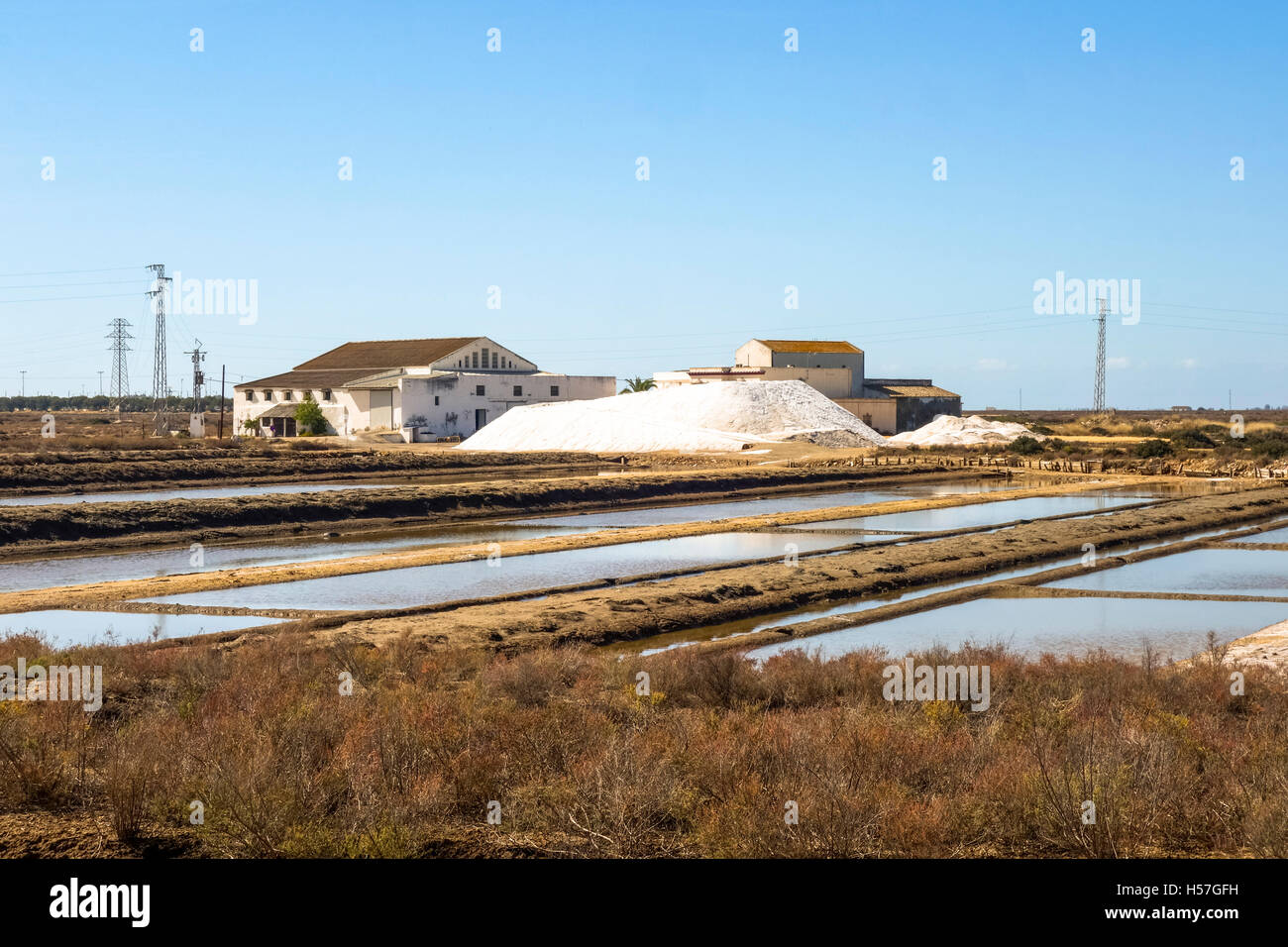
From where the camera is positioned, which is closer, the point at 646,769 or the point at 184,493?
the point at 646,769

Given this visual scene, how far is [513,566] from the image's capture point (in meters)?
23.1

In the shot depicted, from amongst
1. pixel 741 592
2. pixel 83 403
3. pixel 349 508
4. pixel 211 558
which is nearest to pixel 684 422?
pixel 349 508

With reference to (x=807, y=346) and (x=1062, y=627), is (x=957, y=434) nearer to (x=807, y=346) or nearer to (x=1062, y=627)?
(x=807, y=346)

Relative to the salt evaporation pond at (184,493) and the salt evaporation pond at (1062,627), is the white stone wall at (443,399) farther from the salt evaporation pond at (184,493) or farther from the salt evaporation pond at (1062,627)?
the salt evaporation pond at (1062,627)

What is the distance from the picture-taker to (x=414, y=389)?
69125 millimetres

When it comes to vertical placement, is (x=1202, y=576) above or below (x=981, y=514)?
below

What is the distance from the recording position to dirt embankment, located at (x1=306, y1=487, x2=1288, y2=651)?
51.9 ft

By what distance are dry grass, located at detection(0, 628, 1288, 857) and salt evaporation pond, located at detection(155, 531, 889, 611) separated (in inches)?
293

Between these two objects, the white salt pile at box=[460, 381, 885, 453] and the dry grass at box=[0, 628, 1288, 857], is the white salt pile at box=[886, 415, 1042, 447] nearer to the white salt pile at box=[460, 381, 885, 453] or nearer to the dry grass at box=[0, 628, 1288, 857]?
the white salt pile at box=[460, 381, 885, 453]

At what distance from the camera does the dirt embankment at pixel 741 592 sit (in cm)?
1582

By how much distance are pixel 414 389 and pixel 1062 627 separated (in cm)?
5562

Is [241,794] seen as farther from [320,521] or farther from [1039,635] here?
[320,521]

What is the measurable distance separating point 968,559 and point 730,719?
49.7ft

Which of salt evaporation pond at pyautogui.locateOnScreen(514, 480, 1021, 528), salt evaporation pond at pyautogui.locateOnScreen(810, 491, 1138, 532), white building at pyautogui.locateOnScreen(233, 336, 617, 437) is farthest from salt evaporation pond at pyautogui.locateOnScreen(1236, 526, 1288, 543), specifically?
white building at pyautogui.locateOnScreen(233, 336, 617, 437)
